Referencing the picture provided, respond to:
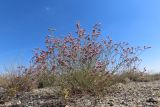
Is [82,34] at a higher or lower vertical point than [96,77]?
higher

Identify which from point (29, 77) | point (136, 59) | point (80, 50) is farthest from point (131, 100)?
point (29, 77)

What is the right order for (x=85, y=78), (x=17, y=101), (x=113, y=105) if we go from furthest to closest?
(x=17, y=101) → (x=85, y=78) → (x=113, y=105)

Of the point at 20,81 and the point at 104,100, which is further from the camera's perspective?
the point at 20,81

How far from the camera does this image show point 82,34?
6602mm

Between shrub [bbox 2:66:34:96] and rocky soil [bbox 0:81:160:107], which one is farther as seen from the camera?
shrub [bbox 2:66:34:96]

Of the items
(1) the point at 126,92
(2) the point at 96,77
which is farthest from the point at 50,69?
(1) the point at 126,92

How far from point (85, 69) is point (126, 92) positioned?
978mm

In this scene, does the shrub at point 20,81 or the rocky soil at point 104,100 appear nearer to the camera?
the rocky soil at point 104,100

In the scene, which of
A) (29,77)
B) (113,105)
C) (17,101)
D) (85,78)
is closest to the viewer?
(113,105)

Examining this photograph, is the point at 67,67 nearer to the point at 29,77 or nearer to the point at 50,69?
the point at 50,69

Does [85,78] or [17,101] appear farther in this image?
[17,101]

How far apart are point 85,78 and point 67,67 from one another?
1.40 ft

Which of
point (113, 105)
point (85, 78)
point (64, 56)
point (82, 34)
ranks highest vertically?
point (82, 34)

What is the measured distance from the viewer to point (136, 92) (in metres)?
6.54
